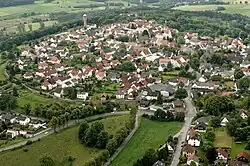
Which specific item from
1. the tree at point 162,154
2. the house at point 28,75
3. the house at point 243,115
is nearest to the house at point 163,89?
the house at point 243,115

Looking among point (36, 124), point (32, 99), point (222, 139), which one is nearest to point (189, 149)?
point (222, 139)

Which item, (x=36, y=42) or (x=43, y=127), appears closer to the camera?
(x=43, y=127)

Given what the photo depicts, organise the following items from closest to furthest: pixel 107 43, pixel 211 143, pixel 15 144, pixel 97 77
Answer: pixel 211 143 → pixel 15 144 → pixel 97 77 → pixel 107 43

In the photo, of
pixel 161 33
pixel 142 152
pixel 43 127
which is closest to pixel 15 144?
pixel 43 127

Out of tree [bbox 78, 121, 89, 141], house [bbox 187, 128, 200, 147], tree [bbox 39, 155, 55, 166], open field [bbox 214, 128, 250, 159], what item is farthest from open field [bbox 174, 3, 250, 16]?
tree [bbox 39, 155, 55, 166]

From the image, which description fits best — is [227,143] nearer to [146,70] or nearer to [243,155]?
[243,155]

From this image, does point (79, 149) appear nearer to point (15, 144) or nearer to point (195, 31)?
point (15, 144)

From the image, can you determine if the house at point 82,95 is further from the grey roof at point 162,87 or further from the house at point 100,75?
the grey roof at point 162,87

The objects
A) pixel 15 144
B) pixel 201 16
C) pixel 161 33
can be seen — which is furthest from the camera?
pixel 201 16
